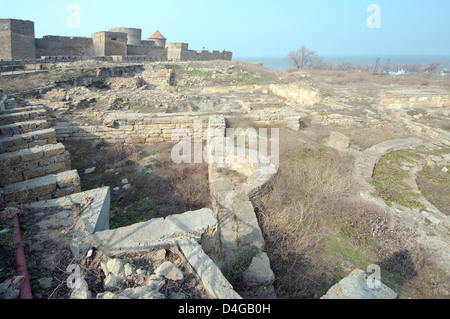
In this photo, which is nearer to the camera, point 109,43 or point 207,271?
point 207,271

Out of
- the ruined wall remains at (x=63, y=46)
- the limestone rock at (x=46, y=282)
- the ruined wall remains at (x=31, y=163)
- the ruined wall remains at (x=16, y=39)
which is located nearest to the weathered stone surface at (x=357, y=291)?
the limestone rock at (x=46, y=282)

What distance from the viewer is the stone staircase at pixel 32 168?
3.59 meters

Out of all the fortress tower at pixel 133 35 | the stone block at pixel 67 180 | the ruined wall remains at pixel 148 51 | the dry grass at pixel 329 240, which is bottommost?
the dry grass at pixel 329 240

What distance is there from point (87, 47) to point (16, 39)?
601 cm

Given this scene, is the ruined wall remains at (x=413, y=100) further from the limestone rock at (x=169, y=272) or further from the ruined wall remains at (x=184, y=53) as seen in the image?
the ruined wall remains at (x=184, y=53)

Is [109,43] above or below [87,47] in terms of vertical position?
above

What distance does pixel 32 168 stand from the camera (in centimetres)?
420

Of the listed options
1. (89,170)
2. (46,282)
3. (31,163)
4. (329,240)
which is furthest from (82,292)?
(89,170)

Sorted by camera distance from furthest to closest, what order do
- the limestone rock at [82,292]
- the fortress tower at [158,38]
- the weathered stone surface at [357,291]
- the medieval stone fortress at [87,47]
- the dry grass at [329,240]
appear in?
the fortress tower at [158,38] → the medieval stone fortress at [87,47] → the dry grass at [329,240] → the weathered stone surface at [357,291] → the limestone rock at [82,292]

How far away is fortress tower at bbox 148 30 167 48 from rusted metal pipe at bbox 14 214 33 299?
36.7m

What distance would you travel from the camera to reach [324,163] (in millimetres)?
5836

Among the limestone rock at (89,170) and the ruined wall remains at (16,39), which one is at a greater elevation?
the ruined wall remains at (16,39)

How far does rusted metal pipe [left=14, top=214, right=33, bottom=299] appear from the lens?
6.22 feet

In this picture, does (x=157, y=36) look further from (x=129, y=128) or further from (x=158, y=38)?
(x=129, y=128)
